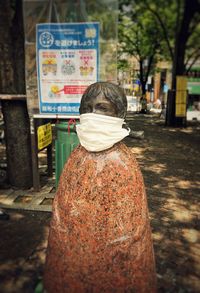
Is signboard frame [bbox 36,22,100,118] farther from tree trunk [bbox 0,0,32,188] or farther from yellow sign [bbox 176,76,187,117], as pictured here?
yellow sign [bbox 176,76,187,117]

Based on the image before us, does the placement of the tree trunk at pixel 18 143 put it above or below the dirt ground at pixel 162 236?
above

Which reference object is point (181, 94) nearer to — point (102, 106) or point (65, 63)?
point (65, 63)

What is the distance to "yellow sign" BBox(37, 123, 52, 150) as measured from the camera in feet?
18.2

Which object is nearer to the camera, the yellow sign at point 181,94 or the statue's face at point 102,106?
the statue's face at point 102,106

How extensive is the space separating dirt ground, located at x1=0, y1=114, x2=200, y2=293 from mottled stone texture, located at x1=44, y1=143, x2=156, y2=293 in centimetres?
89

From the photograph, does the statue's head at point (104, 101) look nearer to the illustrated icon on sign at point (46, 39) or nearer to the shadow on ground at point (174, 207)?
the shadow on ground at point (174, 207)

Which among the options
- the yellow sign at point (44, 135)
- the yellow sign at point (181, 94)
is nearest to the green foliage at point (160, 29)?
the yellow sign at point (181, 94)

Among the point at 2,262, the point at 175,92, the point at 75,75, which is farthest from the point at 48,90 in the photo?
the point at 175,92

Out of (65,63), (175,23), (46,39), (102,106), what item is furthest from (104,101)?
(175,23)

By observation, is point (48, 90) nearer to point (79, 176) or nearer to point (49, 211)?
point (49, 211)

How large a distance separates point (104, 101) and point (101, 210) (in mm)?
808

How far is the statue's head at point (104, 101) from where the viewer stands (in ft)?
8.22

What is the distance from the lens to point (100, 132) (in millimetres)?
2420

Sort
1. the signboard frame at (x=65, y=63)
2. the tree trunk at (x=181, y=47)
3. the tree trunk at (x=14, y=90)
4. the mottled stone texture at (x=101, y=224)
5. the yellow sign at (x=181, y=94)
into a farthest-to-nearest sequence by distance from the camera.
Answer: the yellow sign at (x=181, y=94) → the tree trunk at (x=181, y=47) → the tree trunk at (x=14, y=90) → the signboard frame at (x=65, y=63) → the mottled stone texture at (x=101, y=224)
